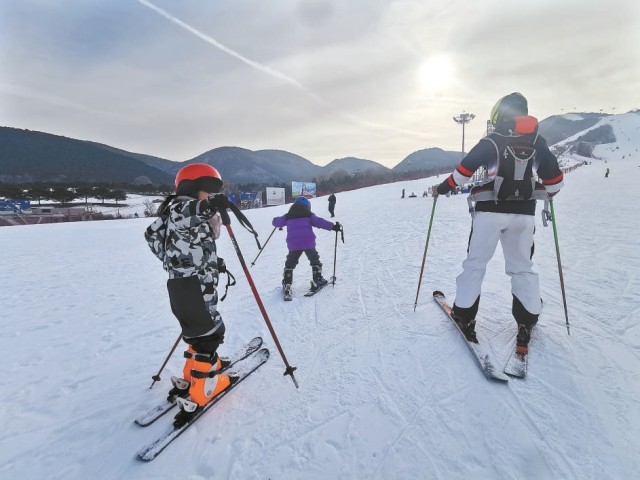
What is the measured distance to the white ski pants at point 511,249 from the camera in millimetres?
2990

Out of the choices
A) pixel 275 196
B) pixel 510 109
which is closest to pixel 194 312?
pixel 510 109

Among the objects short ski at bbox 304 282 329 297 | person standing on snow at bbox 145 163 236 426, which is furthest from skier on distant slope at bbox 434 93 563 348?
short ski at bbox 304 282 329 297

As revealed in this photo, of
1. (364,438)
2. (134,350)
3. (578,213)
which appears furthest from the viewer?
(578,213)

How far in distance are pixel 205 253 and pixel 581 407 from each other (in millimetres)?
3134

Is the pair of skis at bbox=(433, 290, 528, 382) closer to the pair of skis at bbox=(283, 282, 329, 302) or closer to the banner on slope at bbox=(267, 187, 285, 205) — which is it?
the pair of skis at bbox=(283, 282, 329, 302)

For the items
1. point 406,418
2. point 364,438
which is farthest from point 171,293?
point 406,418

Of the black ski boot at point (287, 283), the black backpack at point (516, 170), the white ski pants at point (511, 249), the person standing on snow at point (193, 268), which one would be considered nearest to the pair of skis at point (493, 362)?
the white ski pants at point (511, 249)

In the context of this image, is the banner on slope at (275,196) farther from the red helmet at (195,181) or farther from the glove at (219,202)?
the glove at (219,202)

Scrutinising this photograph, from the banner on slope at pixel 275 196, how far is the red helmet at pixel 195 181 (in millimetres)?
45741

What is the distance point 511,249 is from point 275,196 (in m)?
46.4

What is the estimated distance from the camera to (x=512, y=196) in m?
2.92

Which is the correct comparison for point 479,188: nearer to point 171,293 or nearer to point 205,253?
point 205,253

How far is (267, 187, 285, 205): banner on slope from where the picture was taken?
4762cm

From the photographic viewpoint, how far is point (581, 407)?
7.47ft
